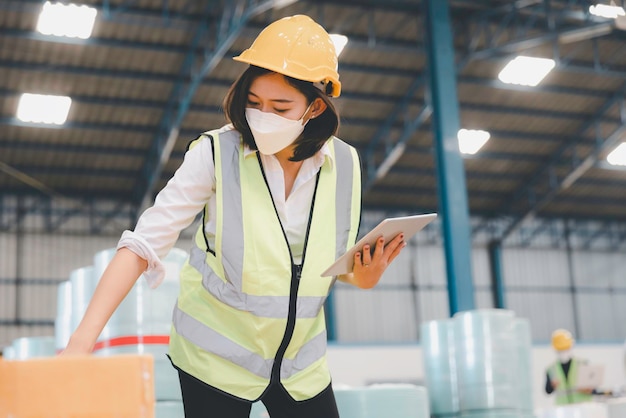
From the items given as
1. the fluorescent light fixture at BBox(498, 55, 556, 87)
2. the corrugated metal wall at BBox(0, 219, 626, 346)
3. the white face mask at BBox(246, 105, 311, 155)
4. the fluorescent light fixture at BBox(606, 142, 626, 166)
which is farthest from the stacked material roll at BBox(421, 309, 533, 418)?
the fluorescent light fixture at BBox(606, 142, 626, 166)

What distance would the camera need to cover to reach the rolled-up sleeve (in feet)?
6.34

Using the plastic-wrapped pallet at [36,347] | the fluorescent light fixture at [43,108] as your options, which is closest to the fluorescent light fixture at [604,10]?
the fluorescent light fixture at [43,108]

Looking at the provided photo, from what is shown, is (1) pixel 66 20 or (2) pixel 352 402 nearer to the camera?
(2) pixel 352 402

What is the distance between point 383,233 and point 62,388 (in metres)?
1.02

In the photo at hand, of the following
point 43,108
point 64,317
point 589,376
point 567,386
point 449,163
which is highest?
point 43,108

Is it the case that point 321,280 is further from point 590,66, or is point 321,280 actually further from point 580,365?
point 590,66

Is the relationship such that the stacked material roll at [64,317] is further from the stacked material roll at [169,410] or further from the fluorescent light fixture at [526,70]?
the fluorescent light fixture at [526,70]

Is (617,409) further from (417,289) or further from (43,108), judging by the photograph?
(417,289)

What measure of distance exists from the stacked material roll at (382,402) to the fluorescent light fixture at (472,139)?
46.2ft

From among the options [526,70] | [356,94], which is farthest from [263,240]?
[356,94]

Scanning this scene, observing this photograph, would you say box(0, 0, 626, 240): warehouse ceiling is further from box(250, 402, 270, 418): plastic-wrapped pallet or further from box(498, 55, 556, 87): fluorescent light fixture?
box(250, 402, 270, 418): plastic-wrapped pallet

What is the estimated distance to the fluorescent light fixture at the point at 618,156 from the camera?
19959 mm

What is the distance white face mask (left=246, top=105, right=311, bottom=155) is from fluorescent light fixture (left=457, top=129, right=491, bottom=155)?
16.9 meters

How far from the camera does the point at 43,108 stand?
15711 mm
